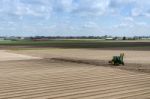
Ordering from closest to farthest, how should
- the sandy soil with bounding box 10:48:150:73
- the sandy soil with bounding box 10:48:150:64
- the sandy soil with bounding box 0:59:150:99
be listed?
the sandy soil with bounding box 0:59:150:99, the sandy soil with bounding box 10:48:150:73, the sandy soil with bounding box 10:48:150:64

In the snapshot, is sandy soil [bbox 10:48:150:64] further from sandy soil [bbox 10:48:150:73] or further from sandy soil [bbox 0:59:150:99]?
sandy soil [bbox 0:59:150:99]

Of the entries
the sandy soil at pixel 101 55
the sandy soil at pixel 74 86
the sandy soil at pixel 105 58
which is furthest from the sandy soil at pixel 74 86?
the sandy soil at pixel 101 55

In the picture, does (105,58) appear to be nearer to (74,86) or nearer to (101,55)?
(101,55)

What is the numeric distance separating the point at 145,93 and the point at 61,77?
4983mm

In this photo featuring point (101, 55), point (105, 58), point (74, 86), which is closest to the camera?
point (74, 86)

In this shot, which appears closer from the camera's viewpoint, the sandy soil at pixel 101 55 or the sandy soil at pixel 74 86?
the sandy soil at pixel 74 86

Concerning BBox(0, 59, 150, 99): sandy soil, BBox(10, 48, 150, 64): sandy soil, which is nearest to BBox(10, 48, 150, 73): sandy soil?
BBox(10, 48, 150, 64): sandy soil

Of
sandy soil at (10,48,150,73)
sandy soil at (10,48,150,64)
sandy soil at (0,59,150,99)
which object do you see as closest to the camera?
sandy soil at (0,59,150,99)

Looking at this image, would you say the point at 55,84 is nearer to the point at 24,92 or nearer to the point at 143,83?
the point at 24,92

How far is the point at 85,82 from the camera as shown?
13781 mm

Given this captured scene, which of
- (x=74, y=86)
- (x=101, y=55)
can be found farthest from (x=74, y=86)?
(x=101, y=55)

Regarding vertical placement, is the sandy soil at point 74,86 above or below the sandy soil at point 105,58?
above

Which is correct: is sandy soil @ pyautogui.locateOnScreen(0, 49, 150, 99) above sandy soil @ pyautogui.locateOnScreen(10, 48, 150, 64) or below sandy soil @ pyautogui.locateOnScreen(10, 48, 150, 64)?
above

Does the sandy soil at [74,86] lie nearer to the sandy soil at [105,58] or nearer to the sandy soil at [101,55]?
the sandy soil at [105,58]
